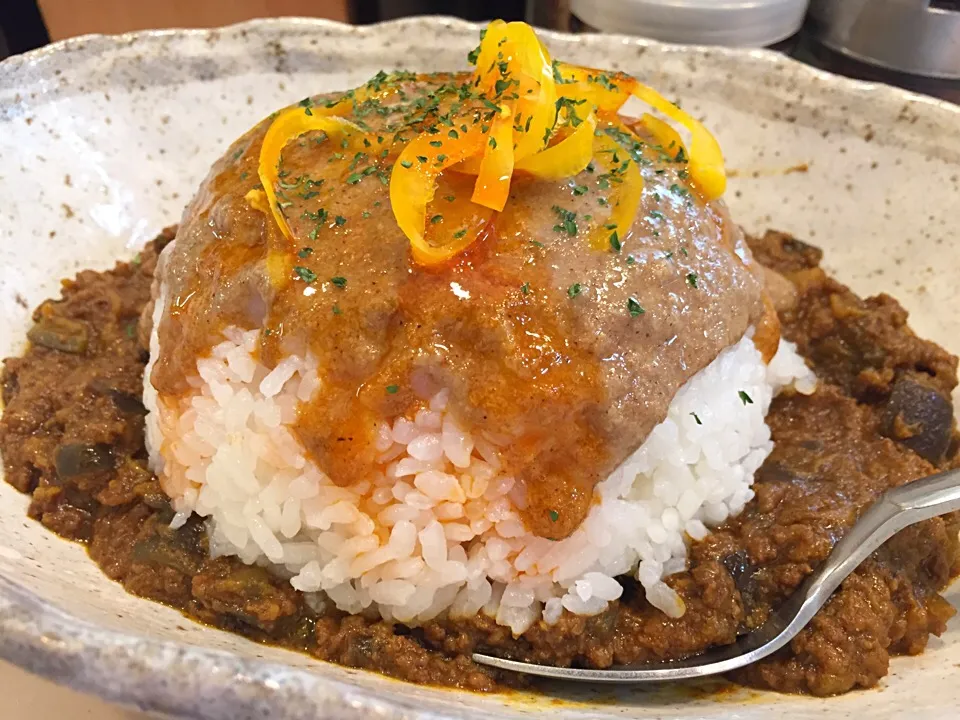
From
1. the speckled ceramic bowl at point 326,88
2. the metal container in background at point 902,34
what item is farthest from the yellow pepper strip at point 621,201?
the metal container in background at point 902,34

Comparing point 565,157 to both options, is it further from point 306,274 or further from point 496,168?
point 306,274

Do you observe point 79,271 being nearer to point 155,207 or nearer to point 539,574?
point 155,207

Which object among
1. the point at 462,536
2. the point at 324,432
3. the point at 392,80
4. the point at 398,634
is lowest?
the point at 398,634

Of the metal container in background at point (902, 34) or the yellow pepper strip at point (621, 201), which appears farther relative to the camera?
the metal container in background at point (902, 34)

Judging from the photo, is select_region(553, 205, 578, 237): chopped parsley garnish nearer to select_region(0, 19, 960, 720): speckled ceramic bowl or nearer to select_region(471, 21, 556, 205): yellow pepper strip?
select_region(471, 21, 556, 205): yellow pepper strip

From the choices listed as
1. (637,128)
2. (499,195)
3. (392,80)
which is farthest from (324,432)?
(637,128)

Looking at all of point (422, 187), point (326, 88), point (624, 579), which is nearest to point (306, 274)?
point (422, 187)

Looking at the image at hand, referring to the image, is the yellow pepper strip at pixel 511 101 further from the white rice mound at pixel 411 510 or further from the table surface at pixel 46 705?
the table surface at pixel 46 705
